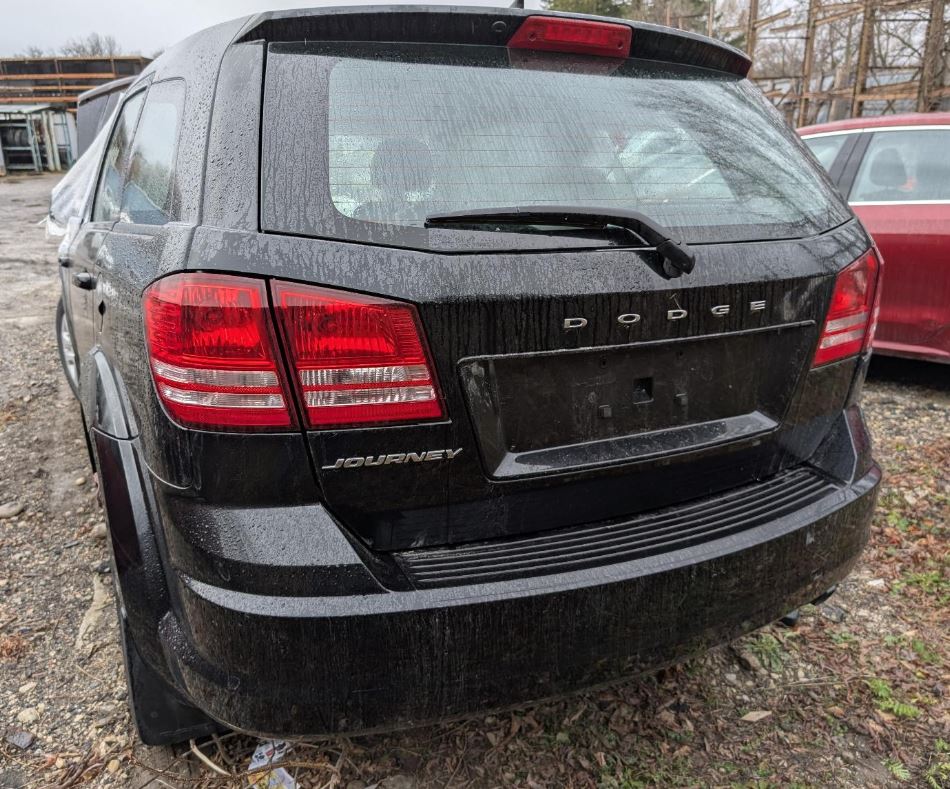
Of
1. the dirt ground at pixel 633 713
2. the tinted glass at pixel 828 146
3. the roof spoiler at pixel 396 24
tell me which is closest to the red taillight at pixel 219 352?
the roof spoiler at pixel 396 24

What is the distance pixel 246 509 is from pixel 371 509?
0.23 m

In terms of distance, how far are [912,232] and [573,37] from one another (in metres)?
3.26

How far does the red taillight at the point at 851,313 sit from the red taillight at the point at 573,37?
0.79 meters

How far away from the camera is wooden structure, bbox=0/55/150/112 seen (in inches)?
1126

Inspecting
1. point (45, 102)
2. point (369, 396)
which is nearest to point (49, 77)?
point (45, 102)

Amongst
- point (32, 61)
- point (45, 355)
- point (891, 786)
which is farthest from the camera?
point (32, 61)

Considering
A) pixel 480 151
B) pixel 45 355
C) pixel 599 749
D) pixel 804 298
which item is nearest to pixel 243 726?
pixel 599 749

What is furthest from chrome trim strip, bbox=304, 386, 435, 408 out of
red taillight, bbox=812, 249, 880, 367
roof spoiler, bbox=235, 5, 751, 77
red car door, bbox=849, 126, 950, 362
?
red car door, bbox=849, 126, 950, 362

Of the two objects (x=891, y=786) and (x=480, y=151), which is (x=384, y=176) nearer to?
(x=480, y=151)

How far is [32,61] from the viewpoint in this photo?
95.0ft

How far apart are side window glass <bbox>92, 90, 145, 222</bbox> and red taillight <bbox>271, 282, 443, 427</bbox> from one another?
4.00 feet

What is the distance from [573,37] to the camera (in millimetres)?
1705

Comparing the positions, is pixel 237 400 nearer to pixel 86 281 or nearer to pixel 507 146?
pixel 507 146

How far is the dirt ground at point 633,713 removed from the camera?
185 centimetres
